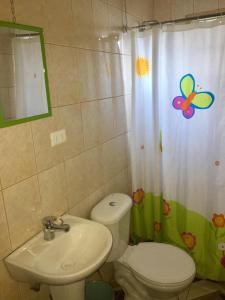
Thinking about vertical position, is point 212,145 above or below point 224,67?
below

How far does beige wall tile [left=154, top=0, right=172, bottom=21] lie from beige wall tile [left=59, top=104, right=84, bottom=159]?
144 centimetres

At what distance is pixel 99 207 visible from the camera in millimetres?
1718

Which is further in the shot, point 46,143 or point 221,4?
point 221,4

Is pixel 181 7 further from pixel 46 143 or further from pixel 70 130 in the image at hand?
pixel 46 143

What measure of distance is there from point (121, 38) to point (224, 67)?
30.9 inches

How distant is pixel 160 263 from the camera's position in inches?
66.7

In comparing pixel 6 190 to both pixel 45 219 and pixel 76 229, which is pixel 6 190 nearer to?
pixel 45 219

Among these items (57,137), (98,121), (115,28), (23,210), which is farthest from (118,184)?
(115,28)

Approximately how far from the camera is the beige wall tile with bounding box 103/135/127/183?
189 cm

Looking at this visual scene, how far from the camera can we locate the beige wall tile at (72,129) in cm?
146

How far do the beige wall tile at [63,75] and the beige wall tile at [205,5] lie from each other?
1.38 meters

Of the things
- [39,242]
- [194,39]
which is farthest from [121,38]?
[39,242]

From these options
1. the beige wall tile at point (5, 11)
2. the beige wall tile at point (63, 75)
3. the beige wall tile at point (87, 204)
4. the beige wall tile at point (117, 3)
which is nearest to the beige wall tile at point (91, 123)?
the beige wall tile at point (63, 75)

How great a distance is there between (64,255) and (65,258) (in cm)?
2
